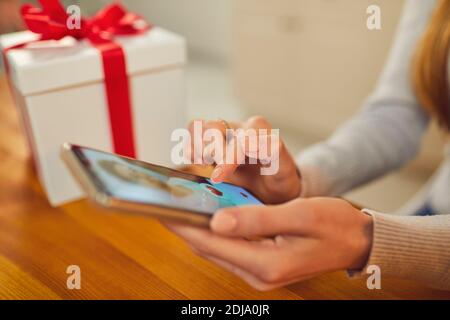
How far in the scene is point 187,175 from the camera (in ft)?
1.46

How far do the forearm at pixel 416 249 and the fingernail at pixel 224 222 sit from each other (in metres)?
0.15

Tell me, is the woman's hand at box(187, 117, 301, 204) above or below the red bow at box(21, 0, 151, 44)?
below

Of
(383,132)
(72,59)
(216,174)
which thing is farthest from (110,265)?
(383,132)

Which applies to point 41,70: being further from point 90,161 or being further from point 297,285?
point 297,285

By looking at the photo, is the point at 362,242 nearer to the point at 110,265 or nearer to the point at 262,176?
the point at 262,176

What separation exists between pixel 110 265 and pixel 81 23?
354mm

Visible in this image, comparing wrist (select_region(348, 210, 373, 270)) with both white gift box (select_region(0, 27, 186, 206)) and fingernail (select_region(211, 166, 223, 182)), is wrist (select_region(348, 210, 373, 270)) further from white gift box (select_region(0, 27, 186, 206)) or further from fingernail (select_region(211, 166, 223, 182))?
white gift box (select_region(0, 27, 186, 206))

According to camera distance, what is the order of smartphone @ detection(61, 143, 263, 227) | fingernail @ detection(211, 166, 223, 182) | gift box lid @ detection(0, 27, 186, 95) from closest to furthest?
smartphone @ detection(61, 143, 263, 227) < fingernail @ detection(211, 166, 223, 182) < gift box lid @ detection(0, 27, 186, 95)

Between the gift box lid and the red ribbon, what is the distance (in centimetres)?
1

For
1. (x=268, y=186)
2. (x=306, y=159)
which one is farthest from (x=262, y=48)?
(x=268, y=186)

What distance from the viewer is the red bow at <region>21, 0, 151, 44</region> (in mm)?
627

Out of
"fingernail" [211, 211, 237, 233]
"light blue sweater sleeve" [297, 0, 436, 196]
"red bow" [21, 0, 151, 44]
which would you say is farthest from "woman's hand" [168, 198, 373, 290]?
"red bow" [21, 0, 151, 44]

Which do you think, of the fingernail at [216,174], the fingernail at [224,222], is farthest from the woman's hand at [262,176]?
the fingernail at [224,222]
